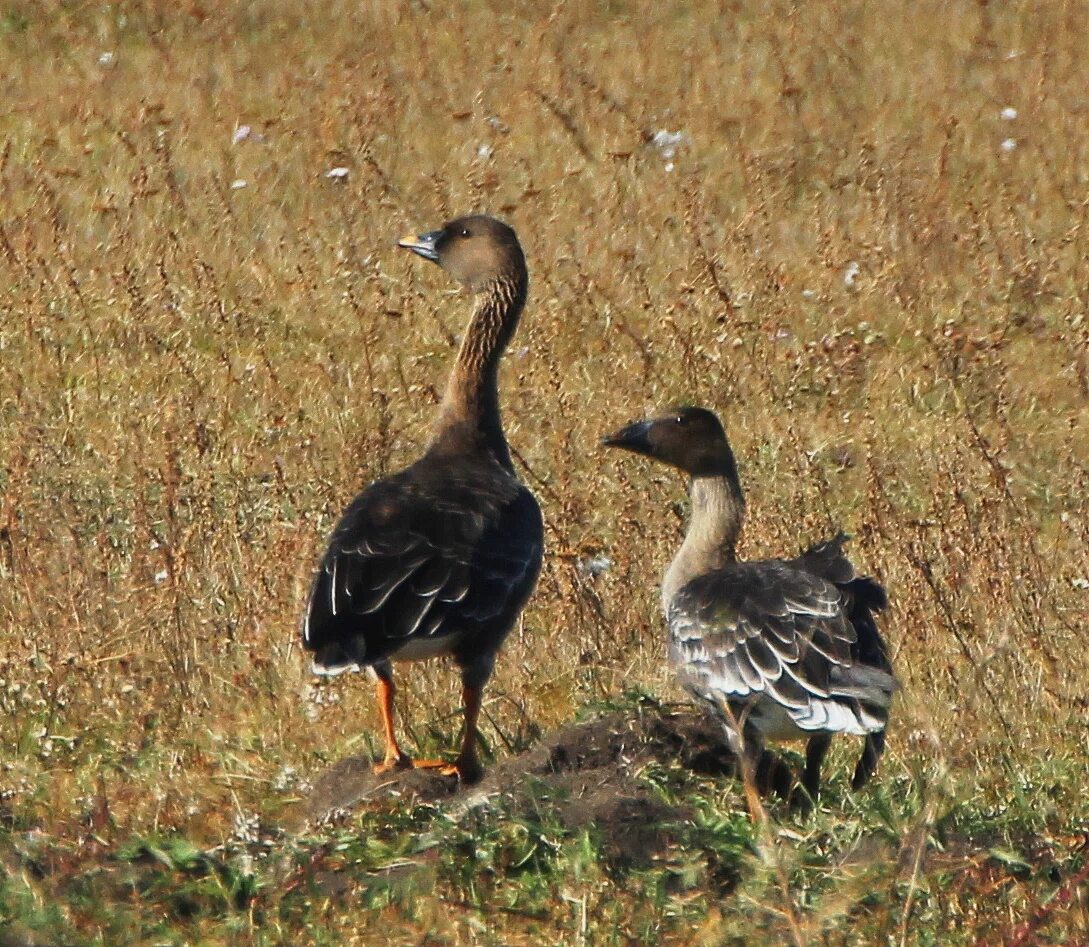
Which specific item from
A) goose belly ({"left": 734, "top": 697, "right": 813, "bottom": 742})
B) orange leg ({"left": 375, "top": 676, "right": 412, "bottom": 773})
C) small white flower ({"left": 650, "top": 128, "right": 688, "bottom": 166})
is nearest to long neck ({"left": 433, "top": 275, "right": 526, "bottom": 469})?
orange leg ({"left": 375, "top": 676, "right": 412, "bottom": 773})

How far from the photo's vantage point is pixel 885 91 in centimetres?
1353

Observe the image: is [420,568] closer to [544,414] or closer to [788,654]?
[788,654]

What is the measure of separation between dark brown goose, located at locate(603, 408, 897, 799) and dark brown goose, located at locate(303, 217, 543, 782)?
549 mm

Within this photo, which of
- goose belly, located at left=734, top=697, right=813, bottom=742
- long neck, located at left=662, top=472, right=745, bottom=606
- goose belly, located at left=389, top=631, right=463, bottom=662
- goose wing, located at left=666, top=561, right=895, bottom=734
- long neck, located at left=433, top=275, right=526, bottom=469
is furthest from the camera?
long neck, located at left=433, top=275, right=526, bottom=469

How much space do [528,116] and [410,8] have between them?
2282 mm

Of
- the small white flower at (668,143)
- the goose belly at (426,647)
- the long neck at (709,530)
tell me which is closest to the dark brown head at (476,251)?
the long neck at (709,530)

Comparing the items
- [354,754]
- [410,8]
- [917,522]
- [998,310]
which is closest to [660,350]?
[998,310]

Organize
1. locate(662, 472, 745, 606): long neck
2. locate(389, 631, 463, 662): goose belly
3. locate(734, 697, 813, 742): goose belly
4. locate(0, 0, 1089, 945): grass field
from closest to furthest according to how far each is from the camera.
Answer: locate(0, 0, 1089, 945): grass field < locate(734, 697, 813, 742): goose belly < locate(389, 631, 463, 662): goose belly < locate(662, 472, 745, 606): long neck

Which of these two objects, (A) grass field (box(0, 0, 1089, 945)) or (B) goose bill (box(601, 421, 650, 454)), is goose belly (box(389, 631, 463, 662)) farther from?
(B) goose bill (box(601, 421, 650, 454))

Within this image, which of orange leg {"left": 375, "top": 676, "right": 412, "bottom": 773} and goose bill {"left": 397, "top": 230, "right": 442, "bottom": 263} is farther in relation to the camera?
goose bill {"left": 397, "top": 230, "right": 442, "bottom": 263}

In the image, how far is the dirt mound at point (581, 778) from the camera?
16.8ft

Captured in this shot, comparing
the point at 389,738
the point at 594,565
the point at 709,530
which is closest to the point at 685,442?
the point at 709,530

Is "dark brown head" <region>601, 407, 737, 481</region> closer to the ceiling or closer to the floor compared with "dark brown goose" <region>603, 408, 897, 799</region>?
closer to the ceiling

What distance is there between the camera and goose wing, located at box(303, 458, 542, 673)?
5.90 m
